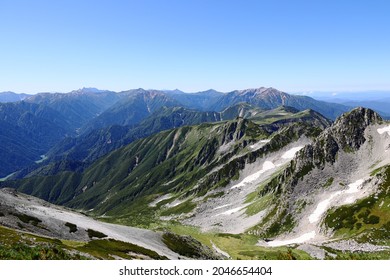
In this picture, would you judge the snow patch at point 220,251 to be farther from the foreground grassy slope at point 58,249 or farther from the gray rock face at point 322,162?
the foreground grassy slope at point 58,249

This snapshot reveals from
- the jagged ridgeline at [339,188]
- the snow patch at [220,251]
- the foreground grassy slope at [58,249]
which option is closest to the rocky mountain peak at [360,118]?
the jagged ridgeline at [339,188]

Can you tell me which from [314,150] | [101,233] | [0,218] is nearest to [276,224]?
[314,150]

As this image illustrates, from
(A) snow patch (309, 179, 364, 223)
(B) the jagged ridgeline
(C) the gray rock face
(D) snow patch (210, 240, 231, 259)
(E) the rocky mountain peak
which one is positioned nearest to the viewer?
(D) snow patch (210, 240, 231, 259)

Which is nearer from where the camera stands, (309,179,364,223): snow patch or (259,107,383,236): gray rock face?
(309,179,364,223): snow patch

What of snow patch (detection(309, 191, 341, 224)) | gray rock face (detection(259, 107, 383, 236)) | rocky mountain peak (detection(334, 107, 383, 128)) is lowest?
snow patch (detection(309, 191, 341, 224))

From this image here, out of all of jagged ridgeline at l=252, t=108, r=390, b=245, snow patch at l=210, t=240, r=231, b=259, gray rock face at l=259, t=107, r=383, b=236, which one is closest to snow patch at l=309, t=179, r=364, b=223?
jagged ridgeline at l=252, t=108, r=390, b=245

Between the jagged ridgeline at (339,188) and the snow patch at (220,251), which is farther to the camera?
the jagged ridgeline at (339,188)

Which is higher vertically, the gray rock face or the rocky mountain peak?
the rocky mountain peak

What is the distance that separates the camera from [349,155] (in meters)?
172

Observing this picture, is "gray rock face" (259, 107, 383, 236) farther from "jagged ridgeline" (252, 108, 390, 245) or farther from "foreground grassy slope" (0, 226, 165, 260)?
"foreground grassy slope" (0, 226, 165, 260)

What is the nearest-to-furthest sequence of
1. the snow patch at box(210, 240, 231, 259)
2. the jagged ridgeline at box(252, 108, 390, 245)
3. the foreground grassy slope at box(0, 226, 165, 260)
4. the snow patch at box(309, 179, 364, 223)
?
the foreground grassy slope at box(0, 226, 165, 260)
the snow patch at box(210, 240, 231, 259)
the jagged ridgeline at box(252, 108, 390, 245)
the snow patch at box(309, 179, 364, 223)

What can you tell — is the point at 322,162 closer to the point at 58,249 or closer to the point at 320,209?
the point at 320,209

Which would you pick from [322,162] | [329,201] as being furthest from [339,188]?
[322,162]
